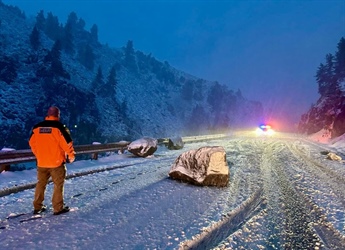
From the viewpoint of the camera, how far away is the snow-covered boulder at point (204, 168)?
758 centimetres

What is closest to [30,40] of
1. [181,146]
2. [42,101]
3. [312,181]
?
[42,101]

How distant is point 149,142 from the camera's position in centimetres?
1480

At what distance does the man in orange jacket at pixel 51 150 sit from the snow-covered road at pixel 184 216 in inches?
21.5

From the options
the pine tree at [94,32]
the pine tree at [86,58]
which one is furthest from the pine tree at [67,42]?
the pine tree at [94,32]

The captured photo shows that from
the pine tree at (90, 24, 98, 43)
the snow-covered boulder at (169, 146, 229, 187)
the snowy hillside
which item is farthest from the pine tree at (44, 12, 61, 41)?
the snow-covered boulder at (169, 146, 229, 187)

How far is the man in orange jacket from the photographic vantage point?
4.73 m

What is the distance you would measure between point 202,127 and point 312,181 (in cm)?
8852

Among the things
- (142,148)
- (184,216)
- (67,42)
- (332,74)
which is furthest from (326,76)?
(67,42)

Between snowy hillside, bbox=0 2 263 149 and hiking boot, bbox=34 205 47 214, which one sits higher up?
snowy hillside, bbox=0 2 263 149

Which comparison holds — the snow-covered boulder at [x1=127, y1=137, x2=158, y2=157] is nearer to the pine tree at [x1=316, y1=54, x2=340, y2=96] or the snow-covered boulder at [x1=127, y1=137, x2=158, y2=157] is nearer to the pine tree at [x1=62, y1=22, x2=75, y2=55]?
the pine tree at [x1=316, y1=54, x2=340, y2=96]

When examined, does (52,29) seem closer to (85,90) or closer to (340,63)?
(85,90)

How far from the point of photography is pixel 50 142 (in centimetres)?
474

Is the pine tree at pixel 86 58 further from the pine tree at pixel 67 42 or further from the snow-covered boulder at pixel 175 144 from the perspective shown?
the snow-covered boulder at pixel 175 144

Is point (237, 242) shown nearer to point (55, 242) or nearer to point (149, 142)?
point (55, 242)
